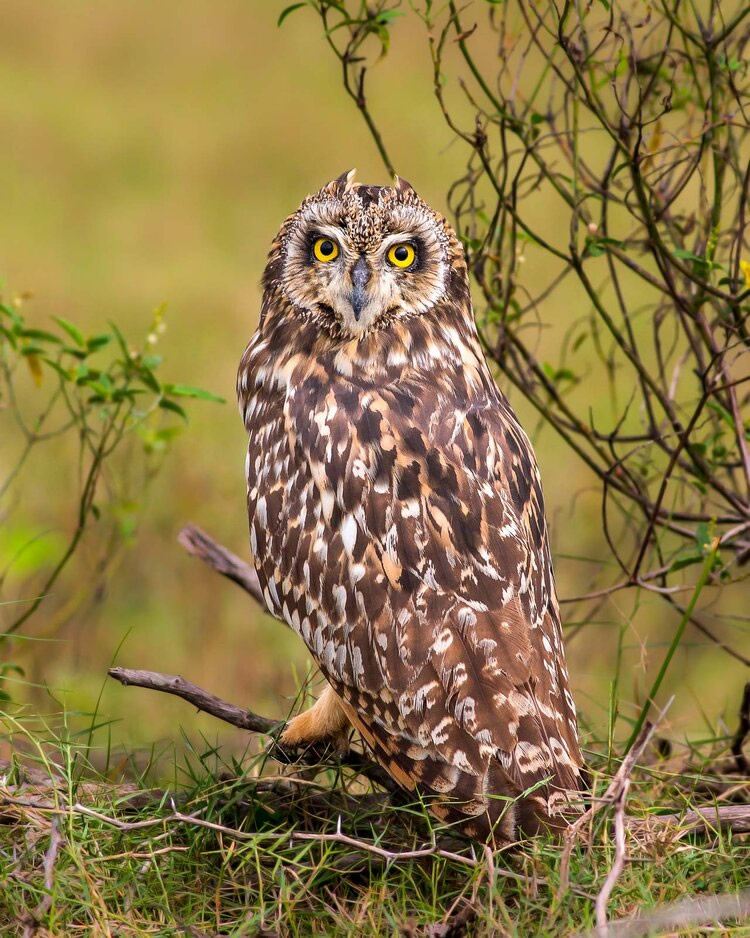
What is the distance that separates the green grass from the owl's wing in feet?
0.57

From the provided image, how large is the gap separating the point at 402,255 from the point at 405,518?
2.28ft

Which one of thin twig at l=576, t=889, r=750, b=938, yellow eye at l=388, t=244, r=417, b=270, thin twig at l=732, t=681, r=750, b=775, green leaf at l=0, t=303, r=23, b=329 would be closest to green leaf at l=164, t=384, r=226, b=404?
green leaf at l=0, t=303, r=23, b=329

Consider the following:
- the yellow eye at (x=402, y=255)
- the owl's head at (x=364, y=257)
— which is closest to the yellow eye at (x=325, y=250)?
the owl's head at (x=364, y=257)

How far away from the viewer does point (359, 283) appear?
3.10m

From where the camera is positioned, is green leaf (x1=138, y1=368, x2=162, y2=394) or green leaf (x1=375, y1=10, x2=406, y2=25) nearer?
green leaf (x1=375, y1=10, x2=406, y2=25)

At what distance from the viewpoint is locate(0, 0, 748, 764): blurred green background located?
5.89 meters

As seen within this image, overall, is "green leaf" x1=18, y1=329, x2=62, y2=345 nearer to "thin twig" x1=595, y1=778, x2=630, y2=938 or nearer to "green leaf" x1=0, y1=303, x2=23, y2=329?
"green leaf" x1=0, y1=303, x2=23, y2=329

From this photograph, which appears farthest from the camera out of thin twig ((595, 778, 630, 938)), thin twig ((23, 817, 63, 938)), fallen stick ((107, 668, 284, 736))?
fallen stick ((107, 668, 284, 736))

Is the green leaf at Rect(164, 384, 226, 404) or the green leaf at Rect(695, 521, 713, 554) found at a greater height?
the green leaf at Rect(164, 384, 226, 404)

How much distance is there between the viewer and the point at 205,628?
242 inches

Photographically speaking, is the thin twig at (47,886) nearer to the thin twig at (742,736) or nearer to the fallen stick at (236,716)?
the fallen stick at (236,716)

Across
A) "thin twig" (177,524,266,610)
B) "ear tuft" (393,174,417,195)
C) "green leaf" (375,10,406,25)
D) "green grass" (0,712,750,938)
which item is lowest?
"green grass" (0,712,750,938)

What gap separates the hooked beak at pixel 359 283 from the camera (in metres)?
3.09

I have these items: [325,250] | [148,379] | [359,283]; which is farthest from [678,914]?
[148,379]
